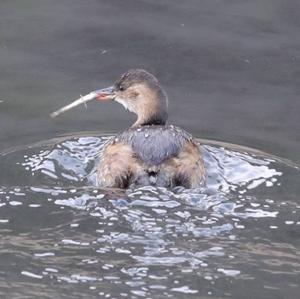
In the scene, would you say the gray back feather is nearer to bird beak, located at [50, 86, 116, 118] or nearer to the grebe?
the grebe

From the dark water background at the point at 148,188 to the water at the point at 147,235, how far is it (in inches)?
0.5

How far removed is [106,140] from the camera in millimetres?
11164

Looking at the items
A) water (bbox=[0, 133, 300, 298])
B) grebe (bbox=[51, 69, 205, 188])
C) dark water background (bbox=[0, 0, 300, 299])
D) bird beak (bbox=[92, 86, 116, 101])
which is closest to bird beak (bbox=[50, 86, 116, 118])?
bird beak (bbox=[92, 86, 116, 101])

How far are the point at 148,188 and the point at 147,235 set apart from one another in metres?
0.92

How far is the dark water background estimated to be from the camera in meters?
8.05

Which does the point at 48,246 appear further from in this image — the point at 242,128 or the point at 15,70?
the point at 15,70

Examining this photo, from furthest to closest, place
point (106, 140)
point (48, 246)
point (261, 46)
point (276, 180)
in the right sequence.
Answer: point (261, 46) < point (106, 140) < point (276, 180) < point (48, 246)

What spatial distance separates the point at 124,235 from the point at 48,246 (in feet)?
1.76

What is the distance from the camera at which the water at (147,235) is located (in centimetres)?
786

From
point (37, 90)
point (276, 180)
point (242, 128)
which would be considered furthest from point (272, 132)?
point (37, 90)

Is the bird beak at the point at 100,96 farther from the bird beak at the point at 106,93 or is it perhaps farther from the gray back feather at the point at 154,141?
the gray back feather at the point at 154,141

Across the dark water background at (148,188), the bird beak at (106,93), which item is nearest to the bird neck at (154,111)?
the bird beak at (106,93)

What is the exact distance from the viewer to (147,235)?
27.9 ft

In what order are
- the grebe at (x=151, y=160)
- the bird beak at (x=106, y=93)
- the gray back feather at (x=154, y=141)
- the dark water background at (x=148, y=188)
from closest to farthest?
the dark water background at (x=148, y=188) → the grebe at (x=151, y=160) → the gray back feather at (x=154, y=141) → the bird beak at (x=106, y=93)
